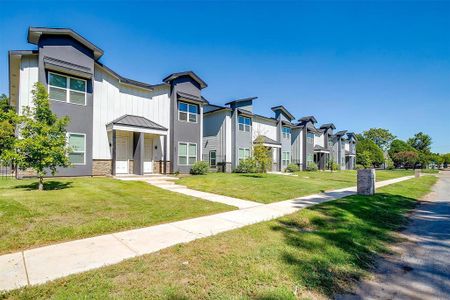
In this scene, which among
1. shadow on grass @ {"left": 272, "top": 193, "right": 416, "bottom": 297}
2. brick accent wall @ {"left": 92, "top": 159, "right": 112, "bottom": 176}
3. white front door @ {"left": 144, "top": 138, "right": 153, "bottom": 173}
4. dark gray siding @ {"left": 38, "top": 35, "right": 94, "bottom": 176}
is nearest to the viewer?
shadow on grass @ {"left": 272, "top": 193, "right": 416, "bottom": 297}

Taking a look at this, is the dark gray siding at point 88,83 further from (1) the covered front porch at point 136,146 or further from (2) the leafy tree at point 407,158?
(2) the leafy tree at point 407,158

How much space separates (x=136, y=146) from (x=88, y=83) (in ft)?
16.8

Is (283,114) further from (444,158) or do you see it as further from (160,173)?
(444,158)

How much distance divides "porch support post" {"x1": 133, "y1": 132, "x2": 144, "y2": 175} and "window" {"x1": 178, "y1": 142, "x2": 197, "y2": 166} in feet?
11.6

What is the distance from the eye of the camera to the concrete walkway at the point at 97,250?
3.43 meters

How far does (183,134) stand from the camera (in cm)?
1945

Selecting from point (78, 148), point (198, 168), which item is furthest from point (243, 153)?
point (78, 148)

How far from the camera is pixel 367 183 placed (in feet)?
39.4

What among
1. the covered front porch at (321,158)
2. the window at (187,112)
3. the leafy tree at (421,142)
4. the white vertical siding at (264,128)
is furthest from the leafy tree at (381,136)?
the window at (187,112)

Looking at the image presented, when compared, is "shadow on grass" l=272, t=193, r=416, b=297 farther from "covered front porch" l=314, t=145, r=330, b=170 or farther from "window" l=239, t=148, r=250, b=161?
"covered front porch" l=314, t=145, r=330, b=170

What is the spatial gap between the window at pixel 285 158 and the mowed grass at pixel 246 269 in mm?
25585

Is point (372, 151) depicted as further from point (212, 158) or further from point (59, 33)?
point (59, 33)

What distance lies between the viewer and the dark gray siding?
13.3 m

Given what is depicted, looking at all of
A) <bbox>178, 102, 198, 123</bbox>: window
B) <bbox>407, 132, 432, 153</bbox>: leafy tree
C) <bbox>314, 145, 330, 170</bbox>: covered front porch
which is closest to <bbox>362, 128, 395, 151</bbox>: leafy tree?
<bbox>407, 132, 432, 153</bbox>: leafy tree
